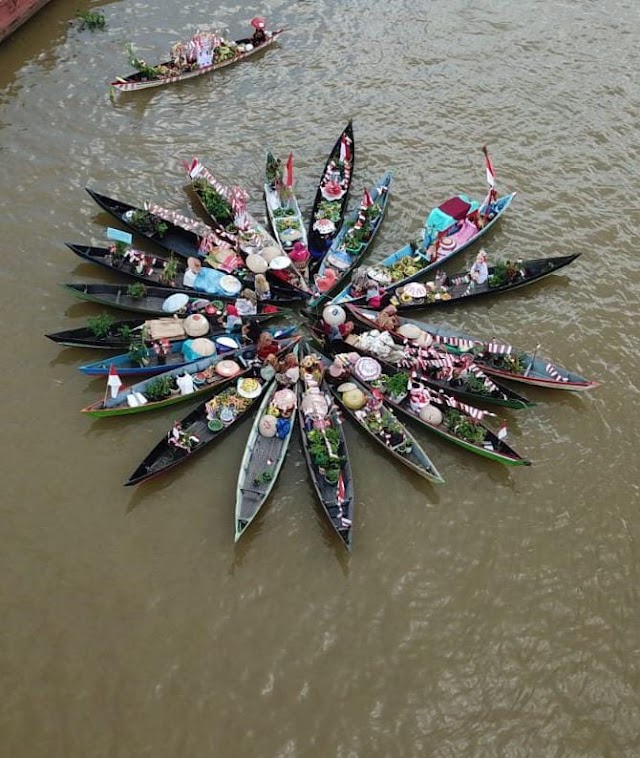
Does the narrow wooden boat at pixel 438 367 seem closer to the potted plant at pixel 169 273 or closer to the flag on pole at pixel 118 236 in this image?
the potted plant at pixel 169 273

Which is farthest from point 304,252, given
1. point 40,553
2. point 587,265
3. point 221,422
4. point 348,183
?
point 40,553

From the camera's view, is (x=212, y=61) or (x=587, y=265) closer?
(x=587, y=265)

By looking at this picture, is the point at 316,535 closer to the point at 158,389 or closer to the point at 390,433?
the point at 390,433

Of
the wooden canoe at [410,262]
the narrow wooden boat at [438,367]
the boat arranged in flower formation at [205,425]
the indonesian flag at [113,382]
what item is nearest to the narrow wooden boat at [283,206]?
the wooden canoe at [410,262]

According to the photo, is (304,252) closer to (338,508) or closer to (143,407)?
(143,407)

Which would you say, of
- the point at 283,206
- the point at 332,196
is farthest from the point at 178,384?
the point at 332,196

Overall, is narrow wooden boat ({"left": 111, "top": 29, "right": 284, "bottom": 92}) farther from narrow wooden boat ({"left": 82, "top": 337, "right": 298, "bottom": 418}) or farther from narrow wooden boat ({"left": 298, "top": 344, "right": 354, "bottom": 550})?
narrow wooden boat ({"left": 298, "top": 344, "right": 354, "bottom": 550})
